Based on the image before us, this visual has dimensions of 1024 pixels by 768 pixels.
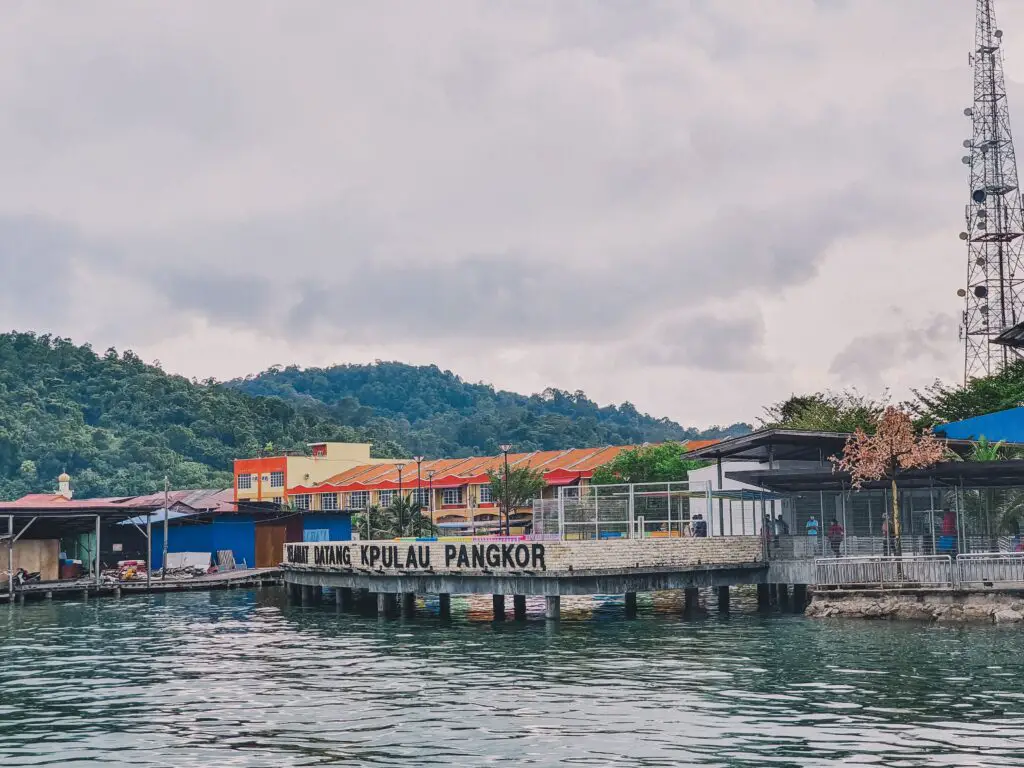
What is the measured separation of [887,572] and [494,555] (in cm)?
1377

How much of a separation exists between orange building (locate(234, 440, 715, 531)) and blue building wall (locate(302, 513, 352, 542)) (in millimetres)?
17332

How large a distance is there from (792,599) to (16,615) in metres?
32.8

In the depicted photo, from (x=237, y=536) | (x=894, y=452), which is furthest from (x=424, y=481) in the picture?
(x=894, y=452)

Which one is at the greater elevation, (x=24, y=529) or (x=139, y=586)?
(x=24, y=529)

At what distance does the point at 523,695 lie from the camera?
29828 mm

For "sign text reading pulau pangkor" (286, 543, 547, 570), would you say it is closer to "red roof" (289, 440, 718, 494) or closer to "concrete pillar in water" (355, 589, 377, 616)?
"concrete pillar in water" (355, 589, 377, 616)

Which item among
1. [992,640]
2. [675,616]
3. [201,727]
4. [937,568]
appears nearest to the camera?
[201,727]

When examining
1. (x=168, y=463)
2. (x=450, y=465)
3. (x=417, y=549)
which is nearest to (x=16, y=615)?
(x=417, y=549)

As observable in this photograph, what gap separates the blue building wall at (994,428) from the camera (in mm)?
65188

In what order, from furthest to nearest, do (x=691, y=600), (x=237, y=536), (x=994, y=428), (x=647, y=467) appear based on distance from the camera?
1. (x=647, y=467)
2. (x=237, y=536)
3. (x=994, y=428)
4. (x=691, y=600)

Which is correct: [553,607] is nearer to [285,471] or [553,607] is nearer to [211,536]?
[211,536]

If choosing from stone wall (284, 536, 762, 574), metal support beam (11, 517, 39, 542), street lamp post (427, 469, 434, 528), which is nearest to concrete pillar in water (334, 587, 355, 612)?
stone wall (284, 536, 762, 574)

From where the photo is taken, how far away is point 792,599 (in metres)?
51.1

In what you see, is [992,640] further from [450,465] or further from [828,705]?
[450,465]
